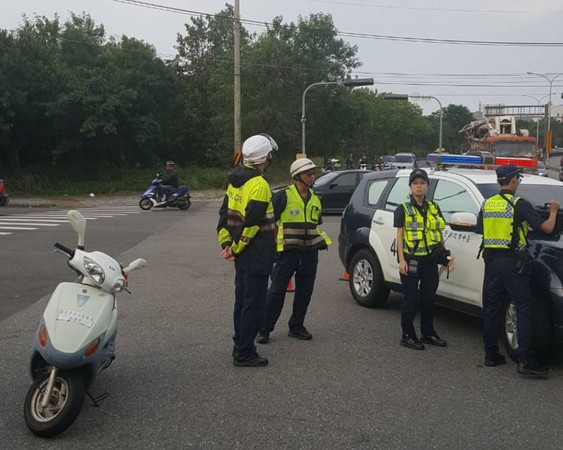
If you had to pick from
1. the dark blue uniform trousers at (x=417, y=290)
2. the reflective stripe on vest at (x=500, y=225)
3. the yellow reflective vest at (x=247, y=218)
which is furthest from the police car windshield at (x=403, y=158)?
the yellow reflective vest at (x=247, y=218)

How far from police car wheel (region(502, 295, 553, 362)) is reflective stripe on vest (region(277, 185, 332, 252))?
5.83 ft

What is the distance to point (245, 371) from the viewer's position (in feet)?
17.1

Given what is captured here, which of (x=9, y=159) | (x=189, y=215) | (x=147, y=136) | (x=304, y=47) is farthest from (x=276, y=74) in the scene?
(x=189, y=215)

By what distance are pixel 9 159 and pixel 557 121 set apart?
375 feet

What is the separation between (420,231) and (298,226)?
111 cm

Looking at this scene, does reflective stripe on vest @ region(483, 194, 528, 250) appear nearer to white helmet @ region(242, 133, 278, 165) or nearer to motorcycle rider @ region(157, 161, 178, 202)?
white helmet @ region(242, 133, 278, 165)

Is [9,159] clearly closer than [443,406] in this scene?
No

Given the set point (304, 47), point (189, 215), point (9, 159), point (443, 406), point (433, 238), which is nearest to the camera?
point (443, 406)

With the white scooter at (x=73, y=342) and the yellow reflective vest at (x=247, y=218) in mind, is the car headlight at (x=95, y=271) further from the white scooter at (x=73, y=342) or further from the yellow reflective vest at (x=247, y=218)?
the yellow reflective vest at (x=247, y=218)

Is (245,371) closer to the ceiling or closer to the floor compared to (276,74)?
closer to the floor

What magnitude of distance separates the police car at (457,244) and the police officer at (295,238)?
1288 millimetres

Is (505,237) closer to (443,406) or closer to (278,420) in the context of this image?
(443,406)

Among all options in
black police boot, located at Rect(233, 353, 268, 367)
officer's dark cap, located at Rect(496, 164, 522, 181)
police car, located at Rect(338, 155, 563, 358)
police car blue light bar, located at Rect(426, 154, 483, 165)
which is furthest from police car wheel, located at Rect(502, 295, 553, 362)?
police car blue light bar, located at Rect(426, 154, 483, 165)

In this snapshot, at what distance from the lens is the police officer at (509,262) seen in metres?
5.08
